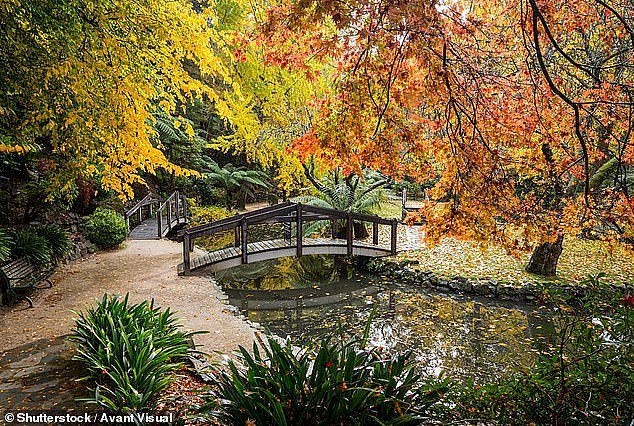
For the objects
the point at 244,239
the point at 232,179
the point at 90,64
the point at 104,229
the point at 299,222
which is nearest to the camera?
the point at 90,64

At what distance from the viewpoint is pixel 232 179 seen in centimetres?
1697

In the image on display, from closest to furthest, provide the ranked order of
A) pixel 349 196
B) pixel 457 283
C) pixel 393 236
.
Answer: pixel 457 283 < pixel 393 236 < pixel 349 196

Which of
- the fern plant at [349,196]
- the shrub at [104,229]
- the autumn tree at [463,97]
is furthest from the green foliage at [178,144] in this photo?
the autumn tree at [463,97]

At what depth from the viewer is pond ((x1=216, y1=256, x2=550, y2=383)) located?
507 centimetres

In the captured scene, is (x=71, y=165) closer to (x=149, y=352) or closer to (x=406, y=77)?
(x=149, y=352)

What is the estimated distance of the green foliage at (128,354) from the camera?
290 centimetres

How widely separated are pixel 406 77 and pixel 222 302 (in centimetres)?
467

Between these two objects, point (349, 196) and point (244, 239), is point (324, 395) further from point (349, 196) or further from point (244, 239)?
point (349, 196)

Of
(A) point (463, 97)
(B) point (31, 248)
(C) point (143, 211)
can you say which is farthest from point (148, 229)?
(A) point (463, 97)

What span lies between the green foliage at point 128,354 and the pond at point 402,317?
155cm

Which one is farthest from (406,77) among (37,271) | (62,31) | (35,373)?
(37,271)

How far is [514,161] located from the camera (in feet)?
19.4

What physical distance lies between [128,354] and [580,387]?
10.2 feet

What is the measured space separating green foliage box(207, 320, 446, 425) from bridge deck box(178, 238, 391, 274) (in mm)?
5390
